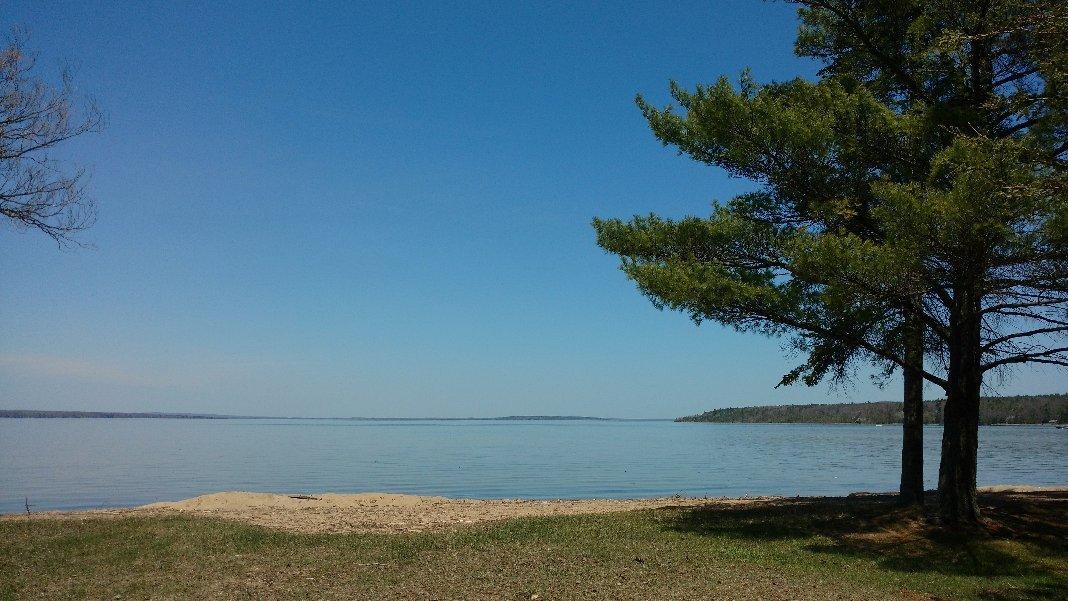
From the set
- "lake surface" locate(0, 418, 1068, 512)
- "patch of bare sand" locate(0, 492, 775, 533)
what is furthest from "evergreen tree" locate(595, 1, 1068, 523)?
"lake surface" locate(0, 418, 1068, 512)

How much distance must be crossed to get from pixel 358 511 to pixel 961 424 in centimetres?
1410

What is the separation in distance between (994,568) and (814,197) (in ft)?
23.9

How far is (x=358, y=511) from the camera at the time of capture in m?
18.8

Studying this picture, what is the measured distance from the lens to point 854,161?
562 inches

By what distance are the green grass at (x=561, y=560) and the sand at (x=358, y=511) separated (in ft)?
5.27

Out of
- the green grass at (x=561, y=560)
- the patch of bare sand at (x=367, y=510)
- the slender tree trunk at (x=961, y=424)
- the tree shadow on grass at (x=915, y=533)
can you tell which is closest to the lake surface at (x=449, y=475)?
the patch of bare sand at (x=367, y=510)

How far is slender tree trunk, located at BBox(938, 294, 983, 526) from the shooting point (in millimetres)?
13617

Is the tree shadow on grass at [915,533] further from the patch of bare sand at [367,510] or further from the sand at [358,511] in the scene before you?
the patch of bare sand at [367,510]

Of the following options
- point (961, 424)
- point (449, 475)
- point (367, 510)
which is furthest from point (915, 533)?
point (449, 475)

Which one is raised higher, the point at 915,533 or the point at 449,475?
the point at 915,533

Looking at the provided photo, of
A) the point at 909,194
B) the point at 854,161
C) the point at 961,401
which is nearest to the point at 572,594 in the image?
the point at 909,194

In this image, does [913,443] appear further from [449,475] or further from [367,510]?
[449,475]

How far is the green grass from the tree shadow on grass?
0.05 metres

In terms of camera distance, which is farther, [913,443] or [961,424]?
[913,443]
